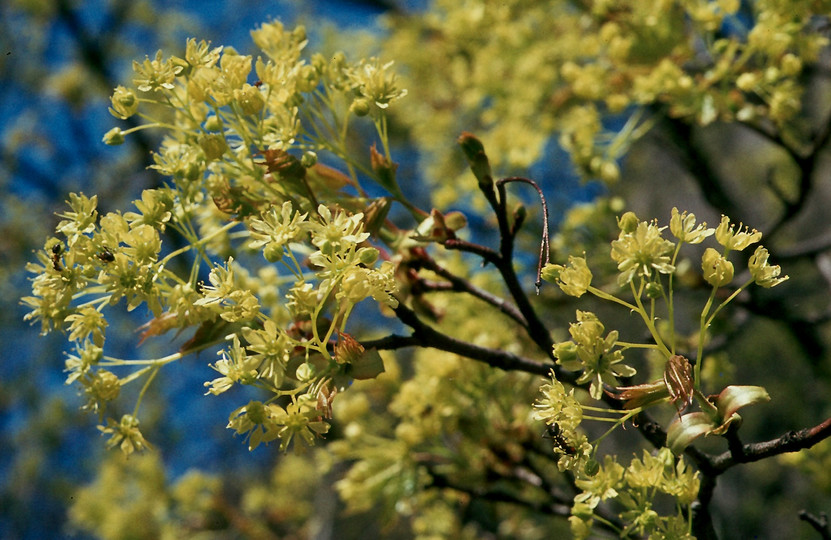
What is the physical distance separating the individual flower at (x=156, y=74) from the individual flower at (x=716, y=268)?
2.74 ft

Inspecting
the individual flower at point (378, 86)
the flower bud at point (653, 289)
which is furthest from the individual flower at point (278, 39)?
the flower bud at point (653, 289)

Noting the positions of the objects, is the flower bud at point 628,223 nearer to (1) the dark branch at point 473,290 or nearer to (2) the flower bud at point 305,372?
(1) the dark branch at point 473,290

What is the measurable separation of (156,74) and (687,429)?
0.95 m

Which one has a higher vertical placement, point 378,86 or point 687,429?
point 378,86

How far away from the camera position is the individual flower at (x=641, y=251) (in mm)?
941

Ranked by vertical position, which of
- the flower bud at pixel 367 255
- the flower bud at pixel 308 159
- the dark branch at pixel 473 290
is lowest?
the dark branch at pixel 473 290

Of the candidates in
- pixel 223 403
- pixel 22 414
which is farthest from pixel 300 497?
pixel 22 414

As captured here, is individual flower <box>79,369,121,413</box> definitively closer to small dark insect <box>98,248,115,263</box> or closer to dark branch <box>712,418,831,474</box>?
small dark insect <box>98,248,115,263</box>

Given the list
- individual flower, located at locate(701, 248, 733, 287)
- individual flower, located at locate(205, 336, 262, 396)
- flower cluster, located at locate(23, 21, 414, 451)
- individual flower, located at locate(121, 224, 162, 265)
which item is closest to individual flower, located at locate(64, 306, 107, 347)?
flower cluster, located at locate(23, 21, 414, 451)

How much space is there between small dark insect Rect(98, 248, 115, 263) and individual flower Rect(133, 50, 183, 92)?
0.27 m

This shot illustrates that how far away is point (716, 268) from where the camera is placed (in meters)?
0.99

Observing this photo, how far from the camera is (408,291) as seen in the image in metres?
1.35

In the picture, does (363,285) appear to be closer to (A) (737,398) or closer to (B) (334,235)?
(B) (334,235)

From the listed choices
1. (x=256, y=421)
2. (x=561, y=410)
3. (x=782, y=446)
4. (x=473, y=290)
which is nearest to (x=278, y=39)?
(x=473, y=290)
